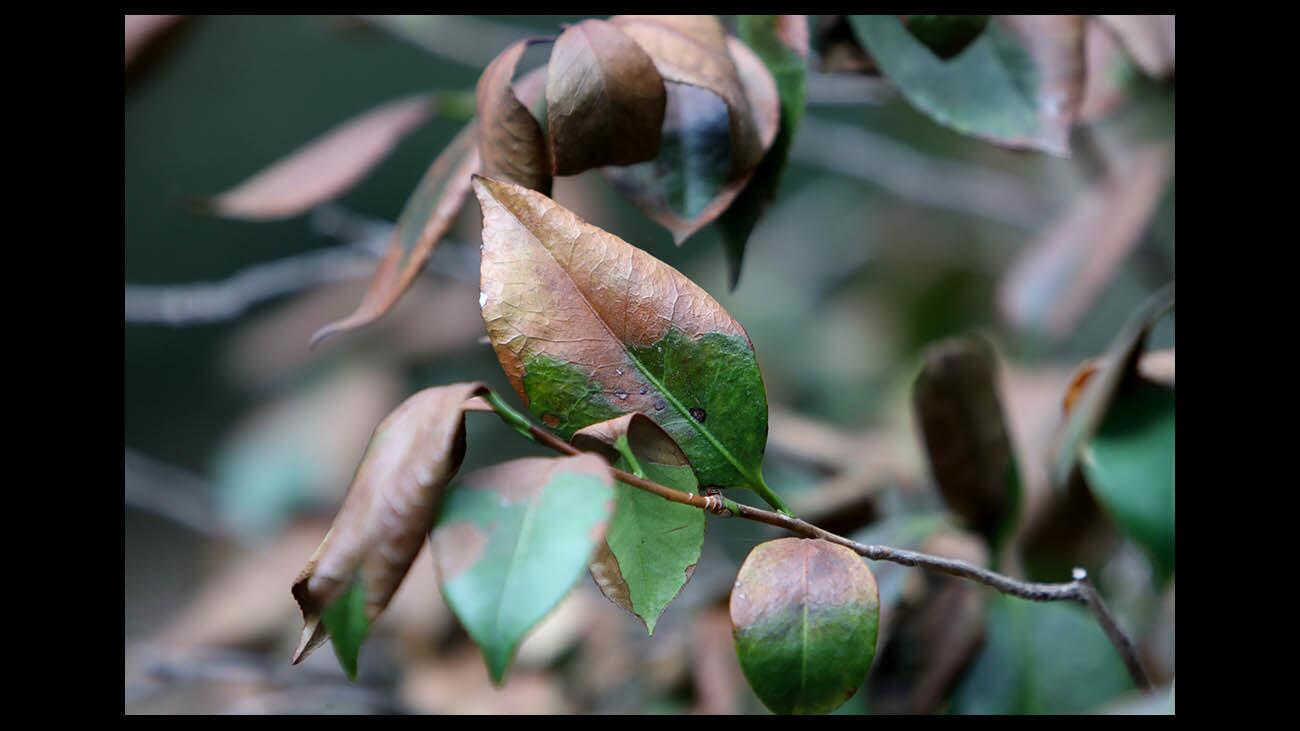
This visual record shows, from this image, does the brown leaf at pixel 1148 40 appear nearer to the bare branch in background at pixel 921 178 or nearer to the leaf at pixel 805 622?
the leaf at pixel 805 622

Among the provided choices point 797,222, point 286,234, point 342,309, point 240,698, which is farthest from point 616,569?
point 286,234

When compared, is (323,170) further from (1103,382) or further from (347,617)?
(1103,382)

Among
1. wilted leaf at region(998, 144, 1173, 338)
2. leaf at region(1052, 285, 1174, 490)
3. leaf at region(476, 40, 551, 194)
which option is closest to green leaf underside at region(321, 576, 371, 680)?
leaf at region(476, 40, 551, 194)

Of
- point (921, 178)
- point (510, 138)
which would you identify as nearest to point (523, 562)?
point (510, 138)

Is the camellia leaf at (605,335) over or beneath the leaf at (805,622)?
over

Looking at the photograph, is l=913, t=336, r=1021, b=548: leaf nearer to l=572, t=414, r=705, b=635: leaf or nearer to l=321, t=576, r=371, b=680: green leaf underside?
l=572, t=414, r=705, b=635: leaf

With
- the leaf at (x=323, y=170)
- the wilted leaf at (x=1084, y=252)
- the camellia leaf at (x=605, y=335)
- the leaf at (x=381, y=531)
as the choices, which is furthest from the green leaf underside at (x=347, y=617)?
the wilted leaf at (x=1084, y=252)
